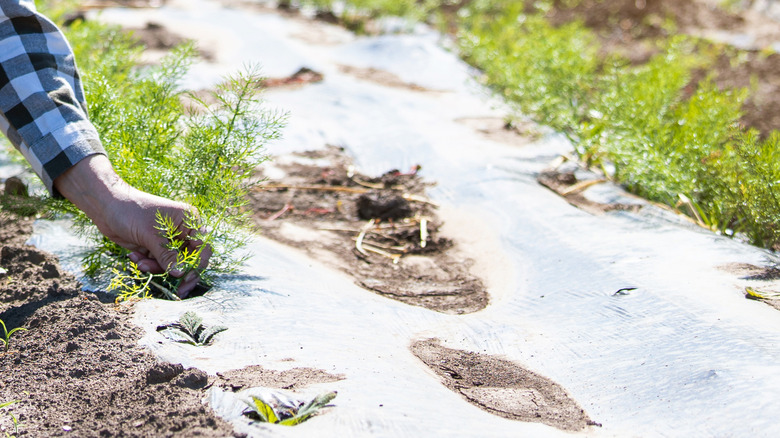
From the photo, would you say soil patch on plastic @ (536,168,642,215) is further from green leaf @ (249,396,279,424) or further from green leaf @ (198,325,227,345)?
green leaf @ (249,396,279,424)

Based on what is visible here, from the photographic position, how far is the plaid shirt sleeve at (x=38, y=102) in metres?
1.81

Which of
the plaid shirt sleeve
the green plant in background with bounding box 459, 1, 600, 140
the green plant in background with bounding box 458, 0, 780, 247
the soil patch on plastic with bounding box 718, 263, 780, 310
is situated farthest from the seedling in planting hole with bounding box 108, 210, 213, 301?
the green plant in background with bounding box 459, 1, 600, 140

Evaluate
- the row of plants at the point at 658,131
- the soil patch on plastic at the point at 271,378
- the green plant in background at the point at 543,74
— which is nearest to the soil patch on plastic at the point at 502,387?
the soil patch on plastic at the point at 271,378

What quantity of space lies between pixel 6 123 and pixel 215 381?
0.96m

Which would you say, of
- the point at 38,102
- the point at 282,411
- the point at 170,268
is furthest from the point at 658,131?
the point at 38,102

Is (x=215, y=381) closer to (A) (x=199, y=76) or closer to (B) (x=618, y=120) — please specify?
(B) (x=618, y=120)

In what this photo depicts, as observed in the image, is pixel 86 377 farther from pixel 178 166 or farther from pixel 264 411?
pixel 178 166

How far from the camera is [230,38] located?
15.7 ft

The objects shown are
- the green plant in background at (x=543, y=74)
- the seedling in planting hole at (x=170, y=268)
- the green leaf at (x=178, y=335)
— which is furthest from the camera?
the green plant in background at (x=543, y=74)

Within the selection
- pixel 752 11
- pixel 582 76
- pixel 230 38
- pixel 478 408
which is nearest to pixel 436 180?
pixel 582 76

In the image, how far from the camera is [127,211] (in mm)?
1760

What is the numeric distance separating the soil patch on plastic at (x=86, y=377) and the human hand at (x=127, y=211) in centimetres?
16

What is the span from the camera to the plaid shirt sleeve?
1.81 meters

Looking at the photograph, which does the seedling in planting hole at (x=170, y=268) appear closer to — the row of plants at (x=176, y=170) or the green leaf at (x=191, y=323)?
the row of plants at (x=176, y=170)
